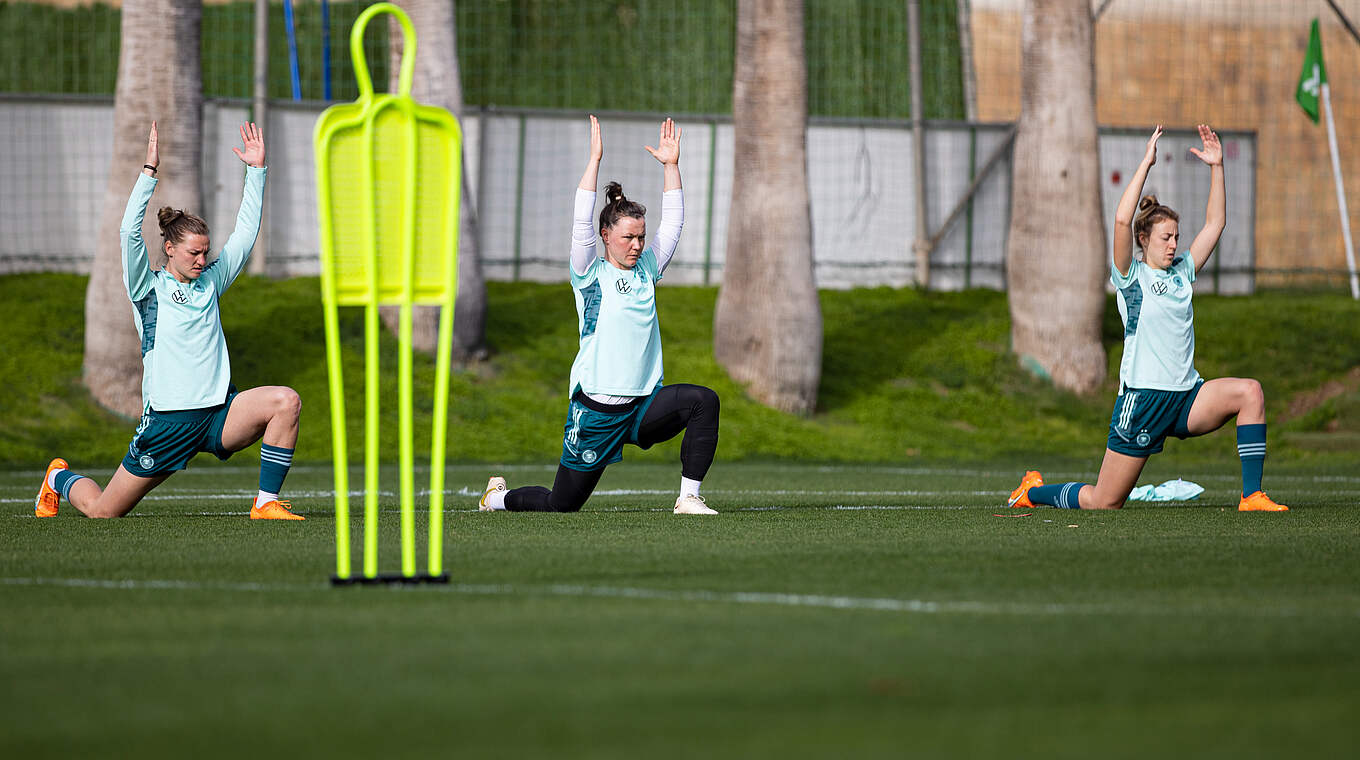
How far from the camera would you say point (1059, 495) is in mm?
9930

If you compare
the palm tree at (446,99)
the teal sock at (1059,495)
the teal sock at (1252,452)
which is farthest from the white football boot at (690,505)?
the palm tree at (446,99)

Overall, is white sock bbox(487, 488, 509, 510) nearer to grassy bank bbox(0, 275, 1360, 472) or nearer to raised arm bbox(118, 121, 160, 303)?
raised arm bbox(118, 121, 160, 303)

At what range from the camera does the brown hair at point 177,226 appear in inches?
345

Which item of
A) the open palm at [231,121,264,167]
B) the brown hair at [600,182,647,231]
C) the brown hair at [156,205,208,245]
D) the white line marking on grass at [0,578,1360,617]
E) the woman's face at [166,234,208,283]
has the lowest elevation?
the white line marking on grass at [0,578,1360,617]

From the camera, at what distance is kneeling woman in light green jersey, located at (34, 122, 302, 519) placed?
28.8 ft

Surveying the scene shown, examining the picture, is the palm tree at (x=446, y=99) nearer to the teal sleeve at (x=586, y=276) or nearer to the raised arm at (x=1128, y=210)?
the teal sleeve at (x=586, y=276)

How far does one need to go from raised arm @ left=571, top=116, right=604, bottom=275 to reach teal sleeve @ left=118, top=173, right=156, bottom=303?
6.92 ft

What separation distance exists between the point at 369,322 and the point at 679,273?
16.6m

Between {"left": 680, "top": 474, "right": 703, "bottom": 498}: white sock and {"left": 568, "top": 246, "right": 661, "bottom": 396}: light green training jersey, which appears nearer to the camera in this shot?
{"left": 568, "top": 246, "right": 661, "bottom": 396}: light green training jersey

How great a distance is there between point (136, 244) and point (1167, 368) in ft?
18.6

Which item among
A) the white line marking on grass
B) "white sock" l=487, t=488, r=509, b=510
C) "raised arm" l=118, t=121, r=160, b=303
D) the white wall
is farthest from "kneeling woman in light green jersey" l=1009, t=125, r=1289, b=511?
the white wall

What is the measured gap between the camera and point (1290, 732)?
141 inches

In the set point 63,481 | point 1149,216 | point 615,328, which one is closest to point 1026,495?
point 1149,216

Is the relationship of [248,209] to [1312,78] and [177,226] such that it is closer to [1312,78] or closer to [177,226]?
[177,226]
